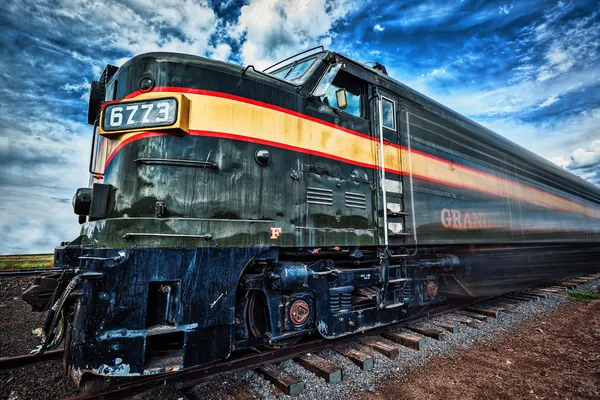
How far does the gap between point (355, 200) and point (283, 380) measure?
7.04 ft

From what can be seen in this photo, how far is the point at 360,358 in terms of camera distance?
354cm

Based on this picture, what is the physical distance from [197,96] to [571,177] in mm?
12864

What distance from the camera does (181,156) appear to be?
2.92 m

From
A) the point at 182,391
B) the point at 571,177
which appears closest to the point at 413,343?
the point at 182,391

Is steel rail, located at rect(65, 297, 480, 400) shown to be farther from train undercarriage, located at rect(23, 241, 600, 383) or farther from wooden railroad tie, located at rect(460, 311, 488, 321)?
wooden railroad tie, located at rect(460, 311, 488, 321)

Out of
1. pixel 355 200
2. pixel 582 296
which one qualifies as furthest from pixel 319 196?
pixel 582 296

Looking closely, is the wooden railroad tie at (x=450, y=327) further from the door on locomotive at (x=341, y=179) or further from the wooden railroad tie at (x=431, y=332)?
the door on locomotive at (x=341, y=179)

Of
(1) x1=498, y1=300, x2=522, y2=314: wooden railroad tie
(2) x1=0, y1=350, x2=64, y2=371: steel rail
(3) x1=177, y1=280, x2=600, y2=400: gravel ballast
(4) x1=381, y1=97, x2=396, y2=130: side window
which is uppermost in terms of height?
(4) x1=381, y1=97, x2=396, y2=130: side window

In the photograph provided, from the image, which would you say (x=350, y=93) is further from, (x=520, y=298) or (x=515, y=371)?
(x=520, y=298)

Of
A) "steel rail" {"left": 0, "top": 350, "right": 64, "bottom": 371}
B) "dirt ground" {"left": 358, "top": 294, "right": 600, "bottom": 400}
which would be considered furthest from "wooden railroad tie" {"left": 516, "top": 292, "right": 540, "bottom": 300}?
"steel rail" {"left": 0, "top": 350, "right": 64, "bottom": 371}

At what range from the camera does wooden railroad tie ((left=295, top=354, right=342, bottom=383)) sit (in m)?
3.19

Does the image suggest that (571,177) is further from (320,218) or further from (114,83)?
(114,83)

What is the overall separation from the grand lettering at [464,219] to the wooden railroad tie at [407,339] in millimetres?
1886

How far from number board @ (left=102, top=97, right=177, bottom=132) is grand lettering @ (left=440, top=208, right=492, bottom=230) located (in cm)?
432
